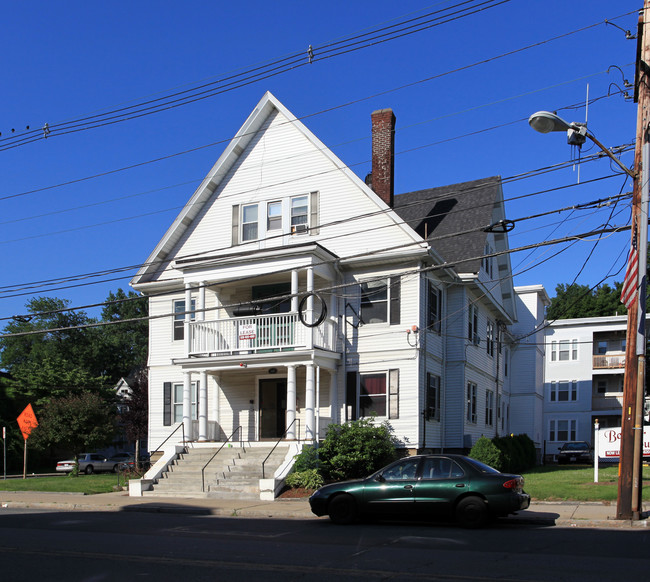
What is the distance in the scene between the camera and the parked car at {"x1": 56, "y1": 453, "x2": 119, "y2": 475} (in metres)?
44.8

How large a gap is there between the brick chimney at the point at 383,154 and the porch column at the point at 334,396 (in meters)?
6.25

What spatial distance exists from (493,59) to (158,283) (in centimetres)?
1593

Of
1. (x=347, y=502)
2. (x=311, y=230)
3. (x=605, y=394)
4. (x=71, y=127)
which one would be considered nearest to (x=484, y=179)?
(x=311, y=230)

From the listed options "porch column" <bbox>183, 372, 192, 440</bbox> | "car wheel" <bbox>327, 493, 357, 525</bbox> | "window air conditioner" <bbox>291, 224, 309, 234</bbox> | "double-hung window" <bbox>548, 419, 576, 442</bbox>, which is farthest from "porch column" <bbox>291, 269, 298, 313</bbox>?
"double-hung window" <bbox>548, 419, 576, 442</bbox>

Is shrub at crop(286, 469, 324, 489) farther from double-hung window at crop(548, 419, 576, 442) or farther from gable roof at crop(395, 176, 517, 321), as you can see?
double-hung window at crop(548, 419, 576, 442)

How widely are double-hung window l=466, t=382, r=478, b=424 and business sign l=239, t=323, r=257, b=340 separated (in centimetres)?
877

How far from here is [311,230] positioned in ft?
81.8

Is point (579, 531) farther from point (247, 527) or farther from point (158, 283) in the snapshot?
point (158, 283)

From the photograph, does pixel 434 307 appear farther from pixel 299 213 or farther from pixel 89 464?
pixel 89 464

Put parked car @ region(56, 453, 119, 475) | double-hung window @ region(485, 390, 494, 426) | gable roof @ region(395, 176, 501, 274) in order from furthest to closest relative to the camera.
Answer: parked car @ region(56, 453, 119, 475) < double-hung window @ region(485, 390, 494, 426) < gable roof @ region(395, 176, 501, 274)

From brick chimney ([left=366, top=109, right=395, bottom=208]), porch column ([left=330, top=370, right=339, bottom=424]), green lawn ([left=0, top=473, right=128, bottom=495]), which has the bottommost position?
green lawn ([left=0, top=473, right=128, bottom=495])

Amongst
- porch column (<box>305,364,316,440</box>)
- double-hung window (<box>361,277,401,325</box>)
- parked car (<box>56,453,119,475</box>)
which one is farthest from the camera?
parked car (<box>56,453,119,475</box>)

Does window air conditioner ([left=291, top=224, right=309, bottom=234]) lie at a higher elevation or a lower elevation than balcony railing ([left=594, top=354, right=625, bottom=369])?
higher

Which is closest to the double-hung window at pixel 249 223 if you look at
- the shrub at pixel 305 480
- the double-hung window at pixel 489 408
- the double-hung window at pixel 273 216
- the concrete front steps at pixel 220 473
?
the double-hung window at pixel 273 216
